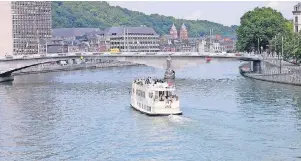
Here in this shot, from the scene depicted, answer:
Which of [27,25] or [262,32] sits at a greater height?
[27,25]

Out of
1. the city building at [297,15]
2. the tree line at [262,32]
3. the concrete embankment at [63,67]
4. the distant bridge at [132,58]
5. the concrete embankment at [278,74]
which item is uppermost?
the city building at [297,15]

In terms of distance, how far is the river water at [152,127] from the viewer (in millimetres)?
47375

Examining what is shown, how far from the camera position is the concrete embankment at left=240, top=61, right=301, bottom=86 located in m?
90.9

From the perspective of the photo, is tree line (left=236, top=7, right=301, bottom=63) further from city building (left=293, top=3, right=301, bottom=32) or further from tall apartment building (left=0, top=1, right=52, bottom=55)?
tall apartment building (left=0, top=1, right=52, bottom=55)

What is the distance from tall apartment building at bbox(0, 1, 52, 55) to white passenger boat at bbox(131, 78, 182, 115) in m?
104

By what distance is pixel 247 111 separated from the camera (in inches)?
2539

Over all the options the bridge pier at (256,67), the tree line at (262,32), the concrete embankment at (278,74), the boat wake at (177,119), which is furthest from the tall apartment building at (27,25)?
the boat wake at (177,119)

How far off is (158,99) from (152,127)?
19.8 ft

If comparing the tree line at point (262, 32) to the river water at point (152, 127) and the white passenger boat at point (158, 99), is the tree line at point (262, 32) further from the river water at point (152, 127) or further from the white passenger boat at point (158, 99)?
the white passenger boat at point (158, 99)

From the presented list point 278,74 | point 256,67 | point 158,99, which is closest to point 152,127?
point 158,99

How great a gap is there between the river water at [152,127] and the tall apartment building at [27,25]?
8490cm

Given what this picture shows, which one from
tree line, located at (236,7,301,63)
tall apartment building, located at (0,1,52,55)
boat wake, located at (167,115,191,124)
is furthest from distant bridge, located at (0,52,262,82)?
tall apartment building, located at (0,1,52,55)

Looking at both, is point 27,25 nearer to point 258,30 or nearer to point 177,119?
point 258,30

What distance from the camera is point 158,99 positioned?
61.8 metres
